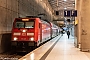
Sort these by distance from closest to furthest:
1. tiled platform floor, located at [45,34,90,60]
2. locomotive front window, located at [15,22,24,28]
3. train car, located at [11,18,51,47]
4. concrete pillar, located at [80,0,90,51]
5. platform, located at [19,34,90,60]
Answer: platform, located at [19,34,90,60] → tiled platform floor, located at [45,34,90,60] → concrete pillar, located at [80,0,90,51] → train car, located at [11,18,51,47] → locomotive front window, located at [15,22,24,28]

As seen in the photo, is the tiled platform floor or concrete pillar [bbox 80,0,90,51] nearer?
the tiled platform floor

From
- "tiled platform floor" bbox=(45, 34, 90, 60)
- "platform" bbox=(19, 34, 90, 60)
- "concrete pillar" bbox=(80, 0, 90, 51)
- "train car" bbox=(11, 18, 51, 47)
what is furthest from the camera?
"train car" bbox=(11, 18, 51, 47)

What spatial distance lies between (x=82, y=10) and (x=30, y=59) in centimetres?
699

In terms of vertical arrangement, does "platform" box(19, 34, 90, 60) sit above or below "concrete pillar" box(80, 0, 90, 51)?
below

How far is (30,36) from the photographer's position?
17266 mm

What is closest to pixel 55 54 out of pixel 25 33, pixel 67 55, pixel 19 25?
pixel 67 55

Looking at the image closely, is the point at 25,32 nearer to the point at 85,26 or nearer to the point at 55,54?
the point at 55,54

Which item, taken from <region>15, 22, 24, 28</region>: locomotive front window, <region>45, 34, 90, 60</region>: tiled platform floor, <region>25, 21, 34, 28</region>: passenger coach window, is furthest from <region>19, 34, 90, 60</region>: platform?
<region>15, 22, 24, 28</region>: locomotive front window

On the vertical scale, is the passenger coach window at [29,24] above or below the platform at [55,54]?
above

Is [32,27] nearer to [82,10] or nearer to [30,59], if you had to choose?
[82,10]

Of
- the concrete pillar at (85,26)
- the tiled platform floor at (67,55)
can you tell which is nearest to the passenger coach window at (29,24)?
the tiled platform floor at (67,55)

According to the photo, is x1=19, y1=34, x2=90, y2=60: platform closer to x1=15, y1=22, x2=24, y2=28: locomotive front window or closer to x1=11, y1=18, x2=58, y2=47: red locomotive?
x1=11, y1=18, x2=58, y2=47: red locomotive

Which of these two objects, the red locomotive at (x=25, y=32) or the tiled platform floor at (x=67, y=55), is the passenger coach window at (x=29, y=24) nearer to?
the red locomotive at (x=25, y=32)

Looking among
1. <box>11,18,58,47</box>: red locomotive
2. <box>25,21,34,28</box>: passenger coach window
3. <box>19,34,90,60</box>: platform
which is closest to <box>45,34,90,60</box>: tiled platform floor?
<box>19,34,90,60</box>: platform
